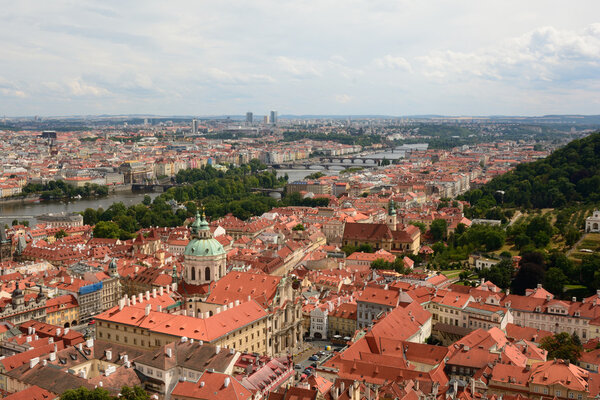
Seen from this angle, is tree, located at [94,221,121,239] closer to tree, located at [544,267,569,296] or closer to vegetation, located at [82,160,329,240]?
vegetation, located at [82,160,329,240]

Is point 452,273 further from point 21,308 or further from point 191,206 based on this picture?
point 191,206

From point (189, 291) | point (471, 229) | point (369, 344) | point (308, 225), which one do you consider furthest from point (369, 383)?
point (308, 225)

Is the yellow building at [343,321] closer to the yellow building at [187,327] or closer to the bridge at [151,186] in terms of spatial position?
the yellow building at [187,327]

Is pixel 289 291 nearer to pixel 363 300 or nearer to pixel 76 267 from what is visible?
pixel 363 300

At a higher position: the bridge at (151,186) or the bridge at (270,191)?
the bridge at (270,191)

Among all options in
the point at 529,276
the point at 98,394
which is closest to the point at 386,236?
the point at 529,276

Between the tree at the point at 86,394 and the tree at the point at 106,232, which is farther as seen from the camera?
the tree at the point at 106,232

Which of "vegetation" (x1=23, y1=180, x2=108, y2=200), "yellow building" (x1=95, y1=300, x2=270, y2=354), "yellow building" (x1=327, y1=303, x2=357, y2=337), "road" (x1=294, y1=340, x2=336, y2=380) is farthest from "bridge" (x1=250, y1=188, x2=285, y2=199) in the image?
"yellow building" (x1=95, y1=300, x2=270, y2=354)

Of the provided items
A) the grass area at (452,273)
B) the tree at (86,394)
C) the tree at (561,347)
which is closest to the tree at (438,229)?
the grass area at (452,273)
